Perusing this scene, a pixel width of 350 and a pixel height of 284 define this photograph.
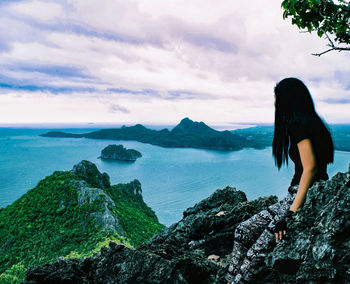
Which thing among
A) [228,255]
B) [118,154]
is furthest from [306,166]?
[118,154]

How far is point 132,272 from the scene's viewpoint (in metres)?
4.32

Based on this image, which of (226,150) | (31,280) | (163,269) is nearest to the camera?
(163,269)

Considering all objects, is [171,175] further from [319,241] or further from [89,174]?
[319,241]

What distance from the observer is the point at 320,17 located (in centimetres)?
516

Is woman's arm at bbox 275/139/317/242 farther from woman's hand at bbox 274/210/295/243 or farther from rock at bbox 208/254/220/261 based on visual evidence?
rock at bbox 208/254/220/261

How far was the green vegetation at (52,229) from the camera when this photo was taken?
22500 mm

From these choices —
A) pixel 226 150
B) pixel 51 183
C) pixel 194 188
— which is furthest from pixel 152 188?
pixel 226 150

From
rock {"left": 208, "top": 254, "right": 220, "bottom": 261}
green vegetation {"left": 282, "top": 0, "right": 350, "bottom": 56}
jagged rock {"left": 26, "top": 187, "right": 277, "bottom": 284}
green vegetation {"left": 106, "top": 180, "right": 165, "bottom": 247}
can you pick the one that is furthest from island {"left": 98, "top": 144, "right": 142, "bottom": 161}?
green vegetation {"left": 282, "top": 0, "right": 350, "bottom": 56}

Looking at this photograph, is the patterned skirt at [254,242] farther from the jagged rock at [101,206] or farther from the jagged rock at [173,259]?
the jagged rock at [101,206]

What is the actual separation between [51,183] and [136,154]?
313 ft

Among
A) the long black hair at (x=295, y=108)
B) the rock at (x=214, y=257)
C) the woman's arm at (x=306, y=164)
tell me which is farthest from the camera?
the rock at (x=214, y=257)

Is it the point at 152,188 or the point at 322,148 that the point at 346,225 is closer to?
the point at 322,148

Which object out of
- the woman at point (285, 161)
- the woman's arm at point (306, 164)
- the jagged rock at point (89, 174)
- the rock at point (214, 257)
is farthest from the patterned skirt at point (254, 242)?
the jagged rock at point (89, 174)

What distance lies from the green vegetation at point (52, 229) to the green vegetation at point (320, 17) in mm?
Answer: 19974
